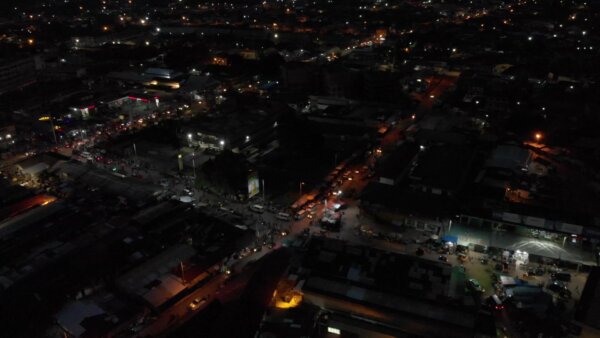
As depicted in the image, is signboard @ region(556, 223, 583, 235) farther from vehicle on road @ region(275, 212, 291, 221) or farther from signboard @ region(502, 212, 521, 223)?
vehicle on road @ region(275, 212, 291, 221)

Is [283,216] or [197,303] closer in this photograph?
[197,303]

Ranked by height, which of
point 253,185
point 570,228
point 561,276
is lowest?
point 561,276

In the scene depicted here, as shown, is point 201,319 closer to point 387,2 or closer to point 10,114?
point 10,114

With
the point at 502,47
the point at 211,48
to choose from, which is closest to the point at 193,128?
the point at 211,48

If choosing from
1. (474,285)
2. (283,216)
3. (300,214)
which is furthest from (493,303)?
(283,216)

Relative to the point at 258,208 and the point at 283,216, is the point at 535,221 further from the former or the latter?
the point at 258,208

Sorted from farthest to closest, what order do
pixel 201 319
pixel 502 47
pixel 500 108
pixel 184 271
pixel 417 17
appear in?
pixel 417 17
pixel 502 47
pixel 500 108
pixel 184 271
pixel 201 319

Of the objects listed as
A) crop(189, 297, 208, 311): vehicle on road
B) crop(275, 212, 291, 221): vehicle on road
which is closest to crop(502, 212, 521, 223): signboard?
crop(275, 212, 291, 221): vehicle on road
